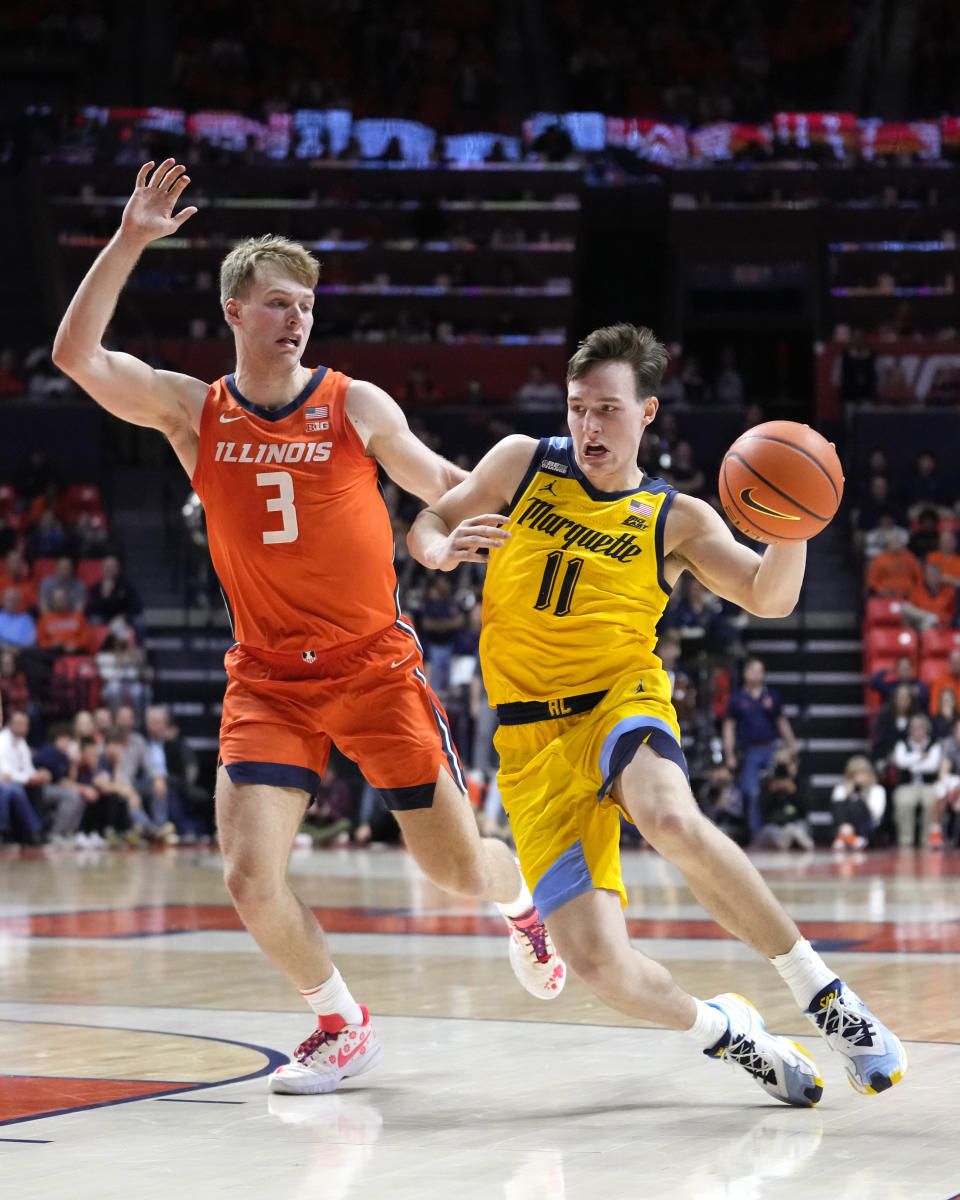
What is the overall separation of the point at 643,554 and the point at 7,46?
22.8 metres

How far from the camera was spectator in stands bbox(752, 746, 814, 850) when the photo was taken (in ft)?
47.8

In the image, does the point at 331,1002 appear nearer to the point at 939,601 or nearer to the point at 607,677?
the point at 607,677

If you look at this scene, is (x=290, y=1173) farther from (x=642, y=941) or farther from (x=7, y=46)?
(x=7, y=46)

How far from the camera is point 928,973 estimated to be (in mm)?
6551

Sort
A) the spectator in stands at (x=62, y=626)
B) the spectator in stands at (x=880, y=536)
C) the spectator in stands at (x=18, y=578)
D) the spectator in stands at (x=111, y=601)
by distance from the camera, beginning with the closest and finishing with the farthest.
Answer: the spectator in stands at (x=62, y=626), the spectator in stands at (x=111, y=601), the spectator in stands at (x=18, y=578), the spectator in stands at (x=880, y=536)

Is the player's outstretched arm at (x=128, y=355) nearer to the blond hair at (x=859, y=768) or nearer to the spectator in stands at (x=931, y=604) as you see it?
→ the blond hair at (x=859, y=768)

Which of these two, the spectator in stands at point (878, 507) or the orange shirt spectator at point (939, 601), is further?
the spectator in stands at point (878, 507)

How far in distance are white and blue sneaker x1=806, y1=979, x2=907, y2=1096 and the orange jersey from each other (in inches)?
60.5

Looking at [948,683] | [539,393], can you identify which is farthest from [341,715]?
→ [539,393]

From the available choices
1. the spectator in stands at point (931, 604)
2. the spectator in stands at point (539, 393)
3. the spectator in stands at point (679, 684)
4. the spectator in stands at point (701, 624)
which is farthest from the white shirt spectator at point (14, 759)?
the spectator in stands at point (931, 604)

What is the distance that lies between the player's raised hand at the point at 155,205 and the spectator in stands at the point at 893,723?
11.3m

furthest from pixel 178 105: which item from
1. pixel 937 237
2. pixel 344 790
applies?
pixel 344 790

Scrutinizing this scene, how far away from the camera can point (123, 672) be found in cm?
1587

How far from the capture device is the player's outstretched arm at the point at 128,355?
4.54m
